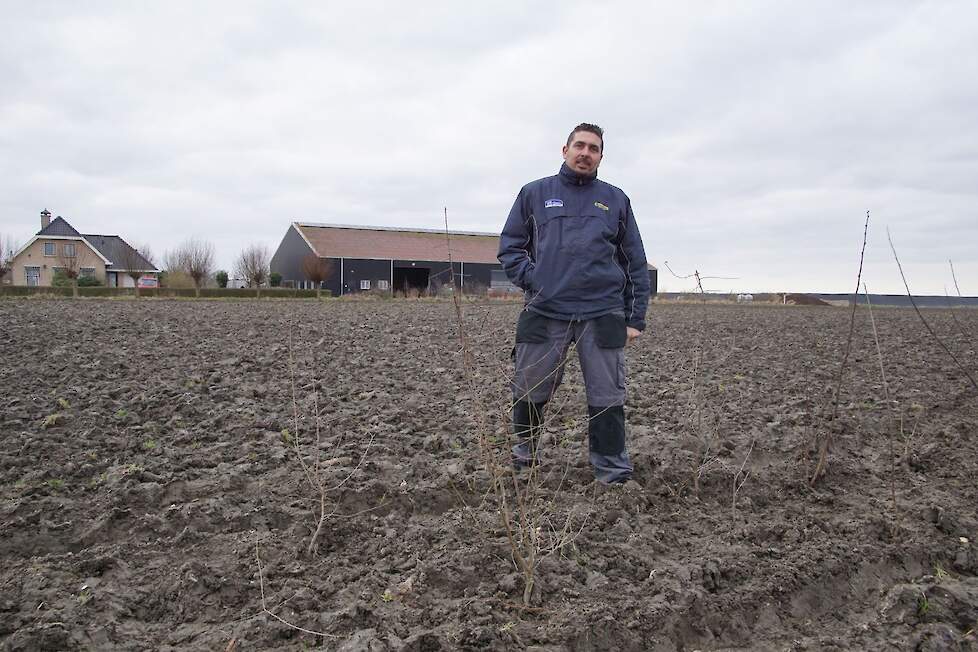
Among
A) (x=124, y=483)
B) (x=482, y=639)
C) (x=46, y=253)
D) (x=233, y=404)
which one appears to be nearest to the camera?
(x=482, y=639)

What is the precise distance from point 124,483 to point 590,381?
2514 millimetres

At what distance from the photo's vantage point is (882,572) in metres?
2.99

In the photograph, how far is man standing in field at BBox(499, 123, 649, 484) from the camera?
380 cm

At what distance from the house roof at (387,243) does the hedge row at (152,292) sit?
23.2 feet

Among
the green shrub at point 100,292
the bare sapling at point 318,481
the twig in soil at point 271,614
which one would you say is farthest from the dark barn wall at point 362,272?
the twig in soil at point 271,614

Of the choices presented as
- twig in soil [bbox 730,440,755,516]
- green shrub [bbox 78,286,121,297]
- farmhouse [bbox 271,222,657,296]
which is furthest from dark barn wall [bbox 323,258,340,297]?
twig in soil [bbox 730,440,755,516]

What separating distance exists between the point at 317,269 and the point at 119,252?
18.5 metres

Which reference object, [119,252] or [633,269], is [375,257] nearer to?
[119,252]

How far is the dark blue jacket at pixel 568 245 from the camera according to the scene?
150 inches

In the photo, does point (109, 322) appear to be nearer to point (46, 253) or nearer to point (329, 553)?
point (329, 553)

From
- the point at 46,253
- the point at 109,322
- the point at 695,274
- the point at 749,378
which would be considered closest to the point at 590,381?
the point at 695,274

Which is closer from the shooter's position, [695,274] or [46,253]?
[695,274]

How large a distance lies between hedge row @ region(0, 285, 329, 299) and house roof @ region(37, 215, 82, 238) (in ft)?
66.0

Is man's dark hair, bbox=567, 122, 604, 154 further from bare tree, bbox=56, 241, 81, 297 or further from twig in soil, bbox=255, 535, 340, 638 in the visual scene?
bare tree, bbox=56, 241, 81, 297
